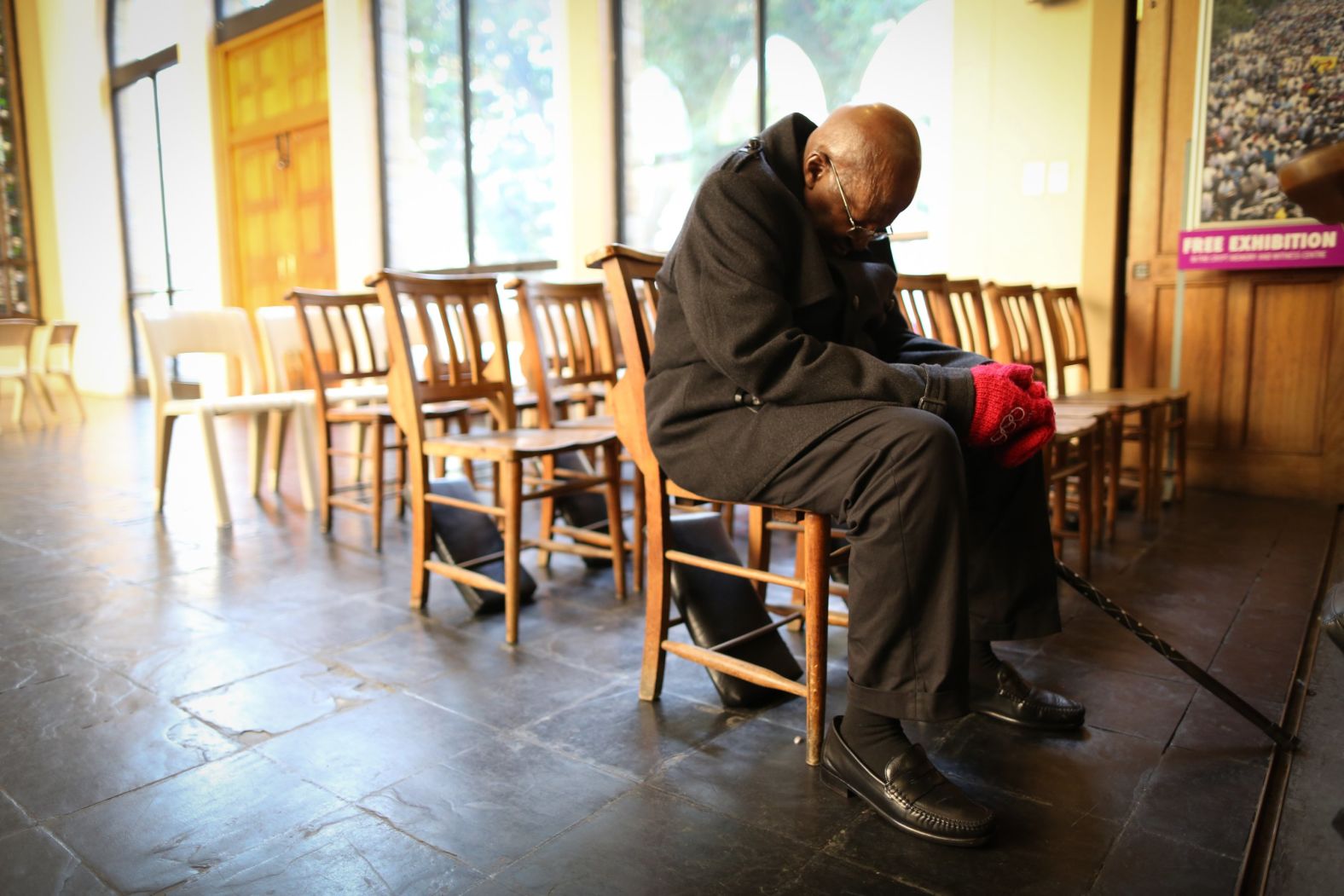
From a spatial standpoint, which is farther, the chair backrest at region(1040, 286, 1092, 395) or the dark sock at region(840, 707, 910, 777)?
the chair backrest at region(1040, 286, 1092, 395)

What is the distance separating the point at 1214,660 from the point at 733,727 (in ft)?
3.68

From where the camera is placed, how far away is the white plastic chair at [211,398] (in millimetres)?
3635

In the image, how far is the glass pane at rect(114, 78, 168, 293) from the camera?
9.43 m

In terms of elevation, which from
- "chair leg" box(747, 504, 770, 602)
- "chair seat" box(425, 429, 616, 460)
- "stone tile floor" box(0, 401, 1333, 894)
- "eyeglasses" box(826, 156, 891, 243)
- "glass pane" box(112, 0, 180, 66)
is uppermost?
"glass pane" box(112, 0, 180, 66)

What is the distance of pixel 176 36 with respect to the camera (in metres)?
8.62

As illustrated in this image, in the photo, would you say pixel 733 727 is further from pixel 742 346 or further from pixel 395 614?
pixel 395 614

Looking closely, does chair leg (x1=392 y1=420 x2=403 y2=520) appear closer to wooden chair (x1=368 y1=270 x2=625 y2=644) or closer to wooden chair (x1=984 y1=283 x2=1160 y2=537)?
wooden chair (x1=368 y1=270 x2=625 y2=644)

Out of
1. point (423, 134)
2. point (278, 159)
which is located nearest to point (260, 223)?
point (278, 159)

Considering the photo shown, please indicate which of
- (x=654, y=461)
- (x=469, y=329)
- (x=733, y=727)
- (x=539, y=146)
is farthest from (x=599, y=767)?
(x=539, y=146)

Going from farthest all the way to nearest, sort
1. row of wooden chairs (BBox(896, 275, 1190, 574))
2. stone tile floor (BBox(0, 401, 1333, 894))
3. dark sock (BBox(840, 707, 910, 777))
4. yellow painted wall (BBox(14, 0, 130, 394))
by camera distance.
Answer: yellow painted wall (BBox(14, 0, 130, 394)) → row of wooden chairs (BBox(896, 275, 1190, 574)) → dark sock (BBox(840, 707, 910, 777)) → stone tile floor (BBox(0, 401, 1333, 894))

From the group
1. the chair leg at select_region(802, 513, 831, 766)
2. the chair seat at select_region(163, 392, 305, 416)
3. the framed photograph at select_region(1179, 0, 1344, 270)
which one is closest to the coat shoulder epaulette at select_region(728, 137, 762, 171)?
the chair leg at select_region(802, 513, 831, 766)

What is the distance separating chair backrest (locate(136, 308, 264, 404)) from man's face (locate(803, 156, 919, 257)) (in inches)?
124

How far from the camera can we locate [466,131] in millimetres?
6730

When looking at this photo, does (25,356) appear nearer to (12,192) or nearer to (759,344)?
(12,192)
